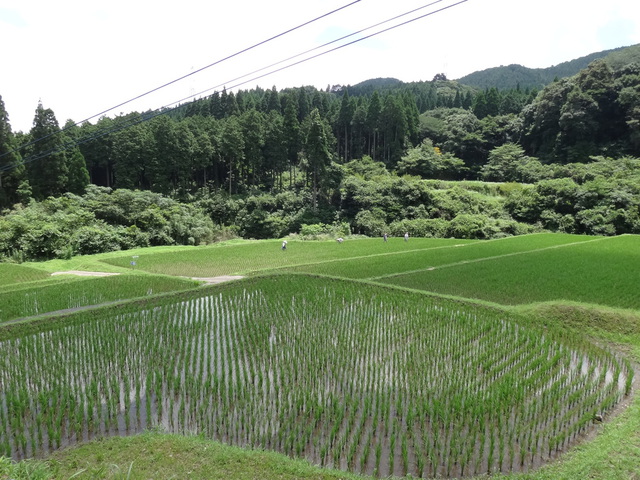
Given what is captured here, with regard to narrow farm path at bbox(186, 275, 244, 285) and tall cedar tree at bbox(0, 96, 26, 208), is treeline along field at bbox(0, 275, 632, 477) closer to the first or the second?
narrow farm path at bbox(186, 275, 244, 285)

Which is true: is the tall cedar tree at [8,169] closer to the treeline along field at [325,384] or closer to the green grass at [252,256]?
the green grass at [252,256]

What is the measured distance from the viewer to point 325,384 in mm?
6434

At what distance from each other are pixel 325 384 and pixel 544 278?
10413 millimetres

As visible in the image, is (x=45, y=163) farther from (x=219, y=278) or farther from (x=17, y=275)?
(x=219, y=278)

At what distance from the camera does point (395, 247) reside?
74.2 feet

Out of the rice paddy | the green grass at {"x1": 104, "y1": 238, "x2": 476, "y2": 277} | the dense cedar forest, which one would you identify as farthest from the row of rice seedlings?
the dense cedar forest

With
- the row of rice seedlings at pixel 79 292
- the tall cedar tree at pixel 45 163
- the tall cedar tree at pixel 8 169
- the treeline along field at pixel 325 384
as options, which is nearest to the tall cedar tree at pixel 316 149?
the tall cedar tree at pixel 45 163

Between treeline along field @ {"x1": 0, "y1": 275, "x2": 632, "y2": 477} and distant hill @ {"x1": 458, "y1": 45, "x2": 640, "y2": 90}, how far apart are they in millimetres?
125142

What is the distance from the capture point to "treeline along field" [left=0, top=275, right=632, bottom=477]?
483 cm

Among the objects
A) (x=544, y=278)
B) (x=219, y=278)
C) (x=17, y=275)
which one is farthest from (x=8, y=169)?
(x=544, y=278)

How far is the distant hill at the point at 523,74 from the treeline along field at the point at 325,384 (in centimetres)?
12514

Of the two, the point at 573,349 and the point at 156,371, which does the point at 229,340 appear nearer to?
the point at 156,371

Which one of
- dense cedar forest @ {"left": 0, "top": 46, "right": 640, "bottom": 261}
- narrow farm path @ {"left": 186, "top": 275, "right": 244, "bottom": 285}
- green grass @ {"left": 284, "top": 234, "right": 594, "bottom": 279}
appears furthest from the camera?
dense cedar forest @ {"left": 0, "top": 46, "right": 640, "bottom": 261}

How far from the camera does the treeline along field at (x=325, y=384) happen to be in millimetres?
4828
